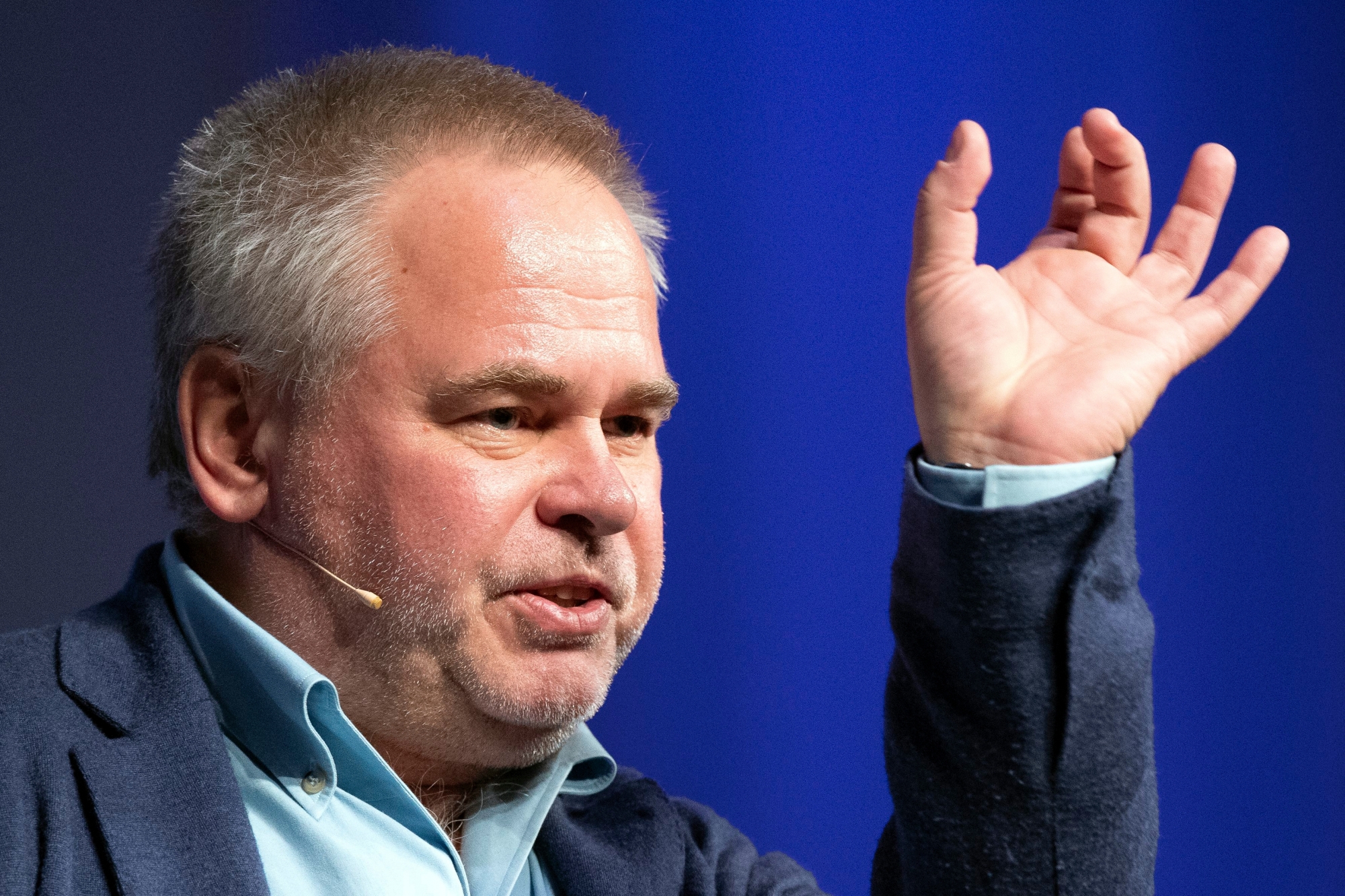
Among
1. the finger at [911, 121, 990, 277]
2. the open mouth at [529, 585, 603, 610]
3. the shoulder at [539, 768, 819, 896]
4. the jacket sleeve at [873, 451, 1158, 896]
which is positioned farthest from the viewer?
the shoulder at [539, 768, 819, 896]

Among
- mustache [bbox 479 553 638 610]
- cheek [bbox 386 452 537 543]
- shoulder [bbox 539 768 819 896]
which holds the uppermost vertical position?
cheek [bbox 386 452 537 543]

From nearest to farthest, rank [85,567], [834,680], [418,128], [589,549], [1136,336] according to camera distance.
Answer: [1136,336]
[589,549]
[418,128]
[85,567]
[834,680]

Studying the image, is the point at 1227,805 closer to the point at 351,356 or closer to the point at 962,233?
the point at 962,233

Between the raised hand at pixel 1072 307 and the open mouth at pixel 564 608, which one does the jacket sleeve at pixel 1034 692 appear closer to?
the raised hand at pixel 1072 307

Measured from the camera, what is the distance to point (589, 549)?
1.31 m

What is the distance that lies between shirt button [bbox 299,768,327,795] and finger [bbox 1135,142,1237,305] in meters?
0.93

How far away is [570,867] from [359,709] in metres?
0.29

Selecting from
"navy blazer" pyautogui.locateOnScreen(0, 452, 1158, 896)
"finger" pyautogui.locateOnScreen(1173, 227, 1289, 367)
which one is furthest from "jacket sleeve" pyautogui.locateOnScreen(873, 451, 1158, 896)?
"finger" pyautogui.locateOnScreen(1173, 227, 1289, 367)

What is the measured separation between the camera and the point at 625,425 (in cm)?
145

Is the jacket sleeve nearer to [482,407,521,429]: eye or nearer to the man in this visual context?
the man

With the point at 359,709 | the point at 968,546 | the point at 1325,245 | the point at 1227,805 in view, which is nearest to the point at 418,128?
the point at 359,709

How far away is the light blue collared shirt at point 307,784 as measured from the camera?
1234 mm

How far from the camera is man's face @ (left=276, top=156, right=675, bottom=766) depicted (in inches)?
50.2

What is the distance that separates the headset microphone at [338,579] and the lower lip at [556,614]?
0.43ft
